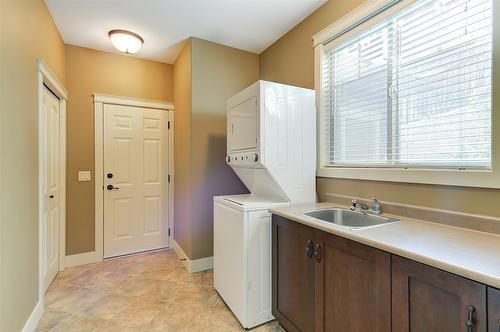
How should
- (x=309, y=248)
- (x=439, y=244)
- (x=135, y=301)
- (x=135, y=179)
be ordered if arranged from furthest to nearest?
(x=135, y=179) → (x=135, y=301) → (x=309, y=248) → (x=439, y=244)

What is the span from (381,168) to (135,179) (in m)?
3.05

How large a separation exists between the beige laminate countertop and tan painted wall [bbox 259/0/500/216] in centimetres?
14

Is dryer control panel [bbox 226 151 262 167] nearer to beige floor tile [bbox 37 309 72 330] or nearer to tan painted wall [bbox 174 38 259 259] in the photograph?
tan painted wall [bbox 174 38 259 259]

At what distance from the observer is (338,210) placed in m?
1.97

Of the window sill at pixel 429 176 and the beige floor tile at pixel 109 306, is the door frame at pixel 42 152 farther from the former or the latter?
the window sill at pixel 429 176

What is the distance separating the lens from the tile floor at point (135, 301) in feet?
6.41

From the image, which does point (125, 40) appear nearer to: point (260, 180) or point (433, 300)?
point (260, 180)

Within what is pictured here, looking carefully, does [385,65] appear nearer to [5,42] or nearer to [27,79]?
[5,42]

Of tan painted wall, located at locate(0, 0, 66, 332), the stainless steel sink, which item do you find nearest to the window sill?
the stainless steel sink

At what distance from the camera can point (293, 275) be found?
1.71m

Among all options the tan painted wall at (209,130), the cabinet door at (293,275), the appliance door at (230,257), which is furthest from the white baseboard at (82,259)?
the cabinet door at (293,275)

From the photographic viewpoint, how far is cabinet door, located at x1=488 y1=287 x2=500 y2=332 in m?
0.81

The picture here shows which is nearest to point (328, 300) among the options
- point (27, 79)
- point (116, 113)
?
point (27, 79)

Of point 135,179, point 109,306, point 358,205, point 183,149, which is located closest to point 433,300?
point 358,205
